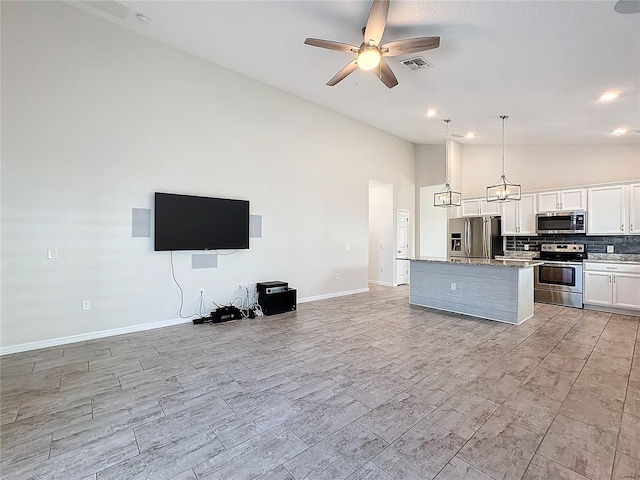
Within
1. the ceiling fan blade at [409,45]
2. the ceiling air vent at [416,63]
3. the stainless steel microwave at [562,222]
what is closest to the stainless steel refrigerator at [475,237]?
the stainless steel microwave at [562,222]

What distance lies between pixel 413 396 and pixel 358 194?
525 centimetres

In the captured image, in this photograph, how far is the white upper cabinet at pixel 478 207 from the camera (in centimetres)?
701

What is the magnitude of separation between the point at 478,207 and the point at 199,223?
645 centimetres

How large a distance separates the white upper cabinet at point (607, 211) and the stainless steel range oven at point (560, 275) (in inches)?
20.5

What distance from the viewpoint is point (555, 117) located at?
4.99m

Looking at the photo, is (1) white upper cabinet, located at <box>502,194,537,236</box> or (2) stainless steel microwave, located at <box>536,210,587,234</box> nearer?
(2) stainless steel microwave, located at <box>536,210,587,234</box>

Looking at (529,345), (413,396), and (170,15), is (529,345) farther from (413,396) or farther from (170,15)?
(170,15)

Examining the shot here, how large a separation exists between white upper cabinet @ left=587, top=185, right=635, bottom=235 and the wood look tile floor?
241 centimetres

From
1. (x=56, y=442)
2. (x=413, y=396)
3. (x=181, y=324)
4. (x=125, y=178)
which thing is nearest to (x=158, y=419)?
(x=56, y=442)

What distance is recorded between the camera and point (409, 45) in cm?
305

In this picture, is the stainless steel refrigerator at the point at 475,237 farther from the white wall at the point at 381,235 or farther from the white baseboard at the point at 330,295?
the white baseboard at the point at 330,295

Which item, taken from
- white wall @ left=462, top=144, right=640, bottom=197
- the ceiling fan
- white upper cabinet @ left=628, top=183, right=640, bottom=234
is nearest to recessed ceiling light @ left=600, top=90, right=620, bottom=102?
white upper cabinet @ left=628, top=183, right=640, bottom=234

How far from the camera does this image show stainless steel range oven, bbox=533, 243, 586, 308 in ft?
18.5

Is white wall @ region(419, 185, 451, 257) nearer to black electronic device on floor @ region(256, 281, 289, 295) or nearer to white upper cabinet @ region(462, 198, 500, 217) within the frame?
white upper cabinet @ region(462, 198, 500, 217)
